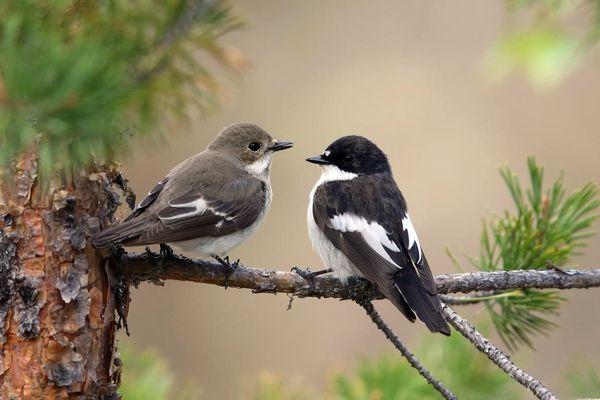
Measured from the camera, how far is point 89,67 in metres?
1.50

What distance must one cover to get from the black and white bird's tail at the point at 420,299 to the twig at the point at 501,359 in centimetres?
11

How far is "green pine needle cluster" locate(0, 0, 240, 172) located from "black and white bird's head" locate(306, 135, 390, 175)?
2341 mm

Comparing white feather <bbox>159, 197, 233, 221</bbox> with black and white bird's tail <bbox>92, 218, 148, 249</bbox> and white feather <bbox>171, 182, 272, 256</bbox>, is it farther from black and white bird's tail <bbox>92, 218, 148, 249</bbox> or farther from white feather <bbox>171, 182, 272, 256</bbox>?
black and white bird's tail <bbox>92, 218, 148, 249</bbox>

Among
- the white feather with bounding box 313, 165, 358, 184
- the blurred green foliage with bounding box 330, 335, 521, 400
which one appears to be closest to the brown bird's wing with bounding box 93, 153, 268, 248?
the white feather with bounding box 313, 165, 358, 184

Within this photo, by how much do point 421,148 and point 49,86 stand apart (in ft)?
18.1

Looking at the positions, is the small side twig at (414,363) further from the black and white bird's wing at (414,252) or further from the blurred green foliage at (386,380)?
the black and white bird's wing at (414,252)

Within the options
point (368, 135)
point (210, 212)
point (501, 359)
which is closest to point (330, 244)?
point (210, 212)

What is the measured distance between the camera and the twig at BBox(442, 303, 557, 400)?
2519 mm

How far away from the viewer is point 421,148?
6797mm

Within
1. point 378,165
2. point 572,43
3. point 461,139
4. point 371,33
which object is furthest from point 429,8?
point 572,43

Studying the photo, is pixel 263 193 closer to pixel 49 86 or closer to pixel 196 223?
pixel 196 223

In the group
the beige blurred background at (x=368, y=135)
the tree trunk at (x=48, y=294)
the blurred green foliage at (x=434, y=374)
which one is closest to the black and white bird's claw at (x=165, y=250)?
the tree trunk at (x=48, y=294)

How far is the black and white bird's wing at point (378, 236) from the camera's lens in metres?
3.53

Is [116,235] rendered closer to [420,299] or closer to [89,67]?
[89,67]
